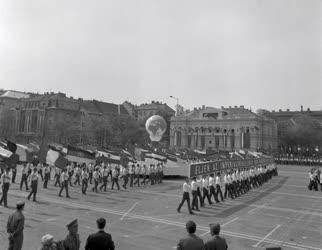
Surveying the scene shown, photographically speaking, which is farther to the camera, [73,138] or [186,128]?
[186,128]

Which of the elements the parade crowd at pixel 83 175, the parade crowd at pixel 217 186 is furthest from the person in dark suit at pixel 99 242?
the parade crowd at pixel 83 175

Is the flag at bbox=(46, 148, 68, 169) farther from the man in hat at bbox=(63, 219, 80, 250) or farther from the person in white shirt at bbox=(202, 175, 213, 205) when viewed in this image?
the man in hat at bbox=(63, 219, 80, 250)

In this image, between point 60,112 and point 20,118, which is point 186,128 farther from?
point 20,118

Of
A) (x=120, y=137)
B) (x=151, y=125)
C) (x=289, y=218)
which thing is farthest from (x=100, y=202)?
(x=120, y=137)

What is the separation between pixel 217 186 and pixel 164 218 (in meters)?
5.77

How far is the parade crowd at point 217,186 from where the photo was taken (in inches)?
674

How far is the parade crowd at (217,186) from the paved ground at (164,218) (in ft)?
1.94

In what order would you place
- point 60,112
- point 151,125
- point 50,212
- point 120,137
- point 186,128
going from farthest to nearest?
point 186,128 → point 60,112 → point 120,137 → point 151,125 → point 50,212

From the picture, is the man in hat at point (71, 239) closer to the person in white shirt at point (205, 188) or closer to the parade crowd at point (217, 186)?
the parade crowd at point (217, 186)

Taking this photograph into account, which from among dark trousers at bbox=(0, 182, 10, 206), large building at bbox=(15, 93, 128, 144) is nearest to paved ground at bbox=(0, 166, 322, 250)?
dark trousers at bbox=(0, 182, 10, 206)

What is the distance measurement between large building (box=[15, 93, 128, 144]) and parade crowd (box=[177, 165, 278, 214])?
60.7 meters

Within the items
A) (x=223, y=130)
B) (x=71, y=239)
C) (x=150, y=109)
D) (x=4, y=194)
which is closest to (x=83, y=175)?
(x=4, y=194)

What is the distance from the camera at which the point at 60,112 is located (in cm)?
9769

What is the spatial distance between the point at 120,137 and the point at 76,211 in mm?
71625
